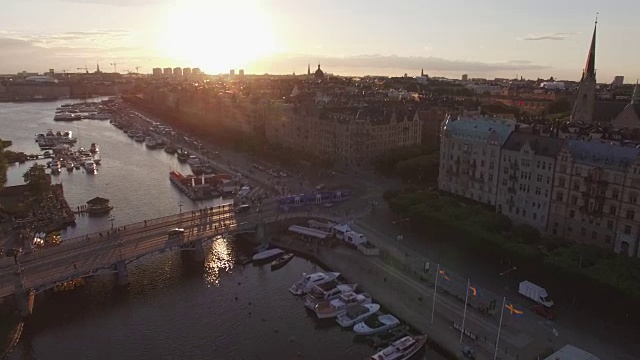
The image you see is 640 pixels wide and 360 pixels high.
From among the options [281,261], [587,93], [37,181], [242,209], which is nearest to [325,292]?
[281,261]

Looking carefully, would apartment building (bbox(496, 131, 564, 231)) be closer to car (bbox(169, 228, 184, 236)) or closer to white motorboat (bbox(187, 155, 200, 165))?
car (bbox(169, 228, 184, 236))

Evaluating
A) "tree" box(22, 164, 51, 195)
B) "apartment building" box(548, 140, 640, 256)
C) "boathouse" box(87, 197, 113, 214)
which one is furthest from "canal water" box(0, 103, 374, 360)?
"tree" box(22, 164, 51, 195)

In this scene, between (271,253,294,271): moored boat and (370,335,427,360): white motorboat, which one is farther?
(271,253,294,271): moored boat

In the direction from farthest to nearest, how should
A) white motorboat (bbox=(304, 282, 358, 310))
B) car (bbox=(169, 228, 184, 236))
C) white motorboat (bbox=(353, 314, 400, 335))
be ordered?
1. car (bbox=(169, 228, 184, 236))
2. white motorboat (bbox=(304, 282, 358, 310))
3. white motorboat (bbox=(353, 314, 400, 335))

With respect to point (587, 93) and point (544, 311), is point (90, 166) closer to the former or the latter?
point (544, 311)

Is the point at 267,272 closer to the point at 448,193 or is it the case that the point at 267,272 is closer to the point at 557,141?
the point at 448,193

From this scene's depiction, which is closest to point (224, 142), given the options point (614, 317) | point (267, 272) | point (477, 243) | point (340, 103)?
point (340, 103)
